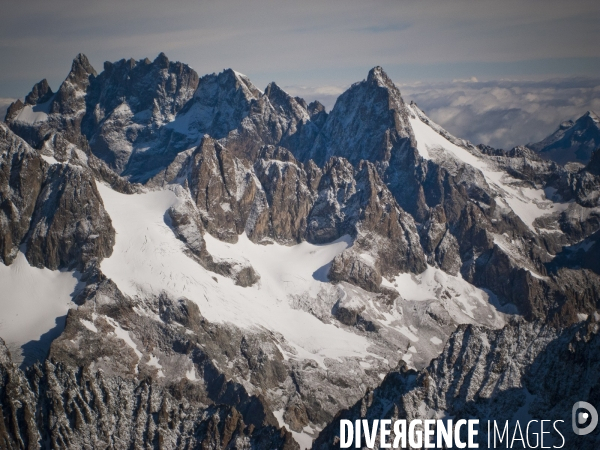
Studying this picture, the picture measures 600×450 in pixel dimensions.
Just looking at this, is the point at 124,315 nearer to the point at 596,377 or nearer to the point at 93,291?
the point at 93,291

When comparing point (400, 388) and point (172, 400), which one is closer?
point (400, 388)

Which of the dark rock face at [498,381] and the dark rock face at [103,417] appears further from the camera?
the dark rock face at [103,417]

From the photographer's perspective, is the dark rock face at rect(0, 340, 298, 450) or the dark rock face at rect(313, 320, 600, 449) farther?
the dark rock face at rect(0, 340, 298, 450)

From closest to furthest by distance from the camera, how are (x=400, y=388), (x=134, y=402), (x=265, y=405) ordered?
(x=400, y=388), (x=134, y=402), (x=265, y=405)

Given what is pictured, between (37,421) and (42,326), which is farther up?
(42,326)

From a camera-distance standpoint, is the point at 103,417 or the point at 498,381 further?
the point at 103,417

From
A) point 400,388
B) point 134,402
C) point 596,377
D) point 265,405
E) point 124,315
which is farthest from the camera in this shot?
point 124,315

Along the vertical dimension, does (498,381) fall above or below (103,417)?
above

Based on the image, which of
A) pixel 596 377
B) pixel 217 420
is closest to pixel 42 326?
pixel 217 420
